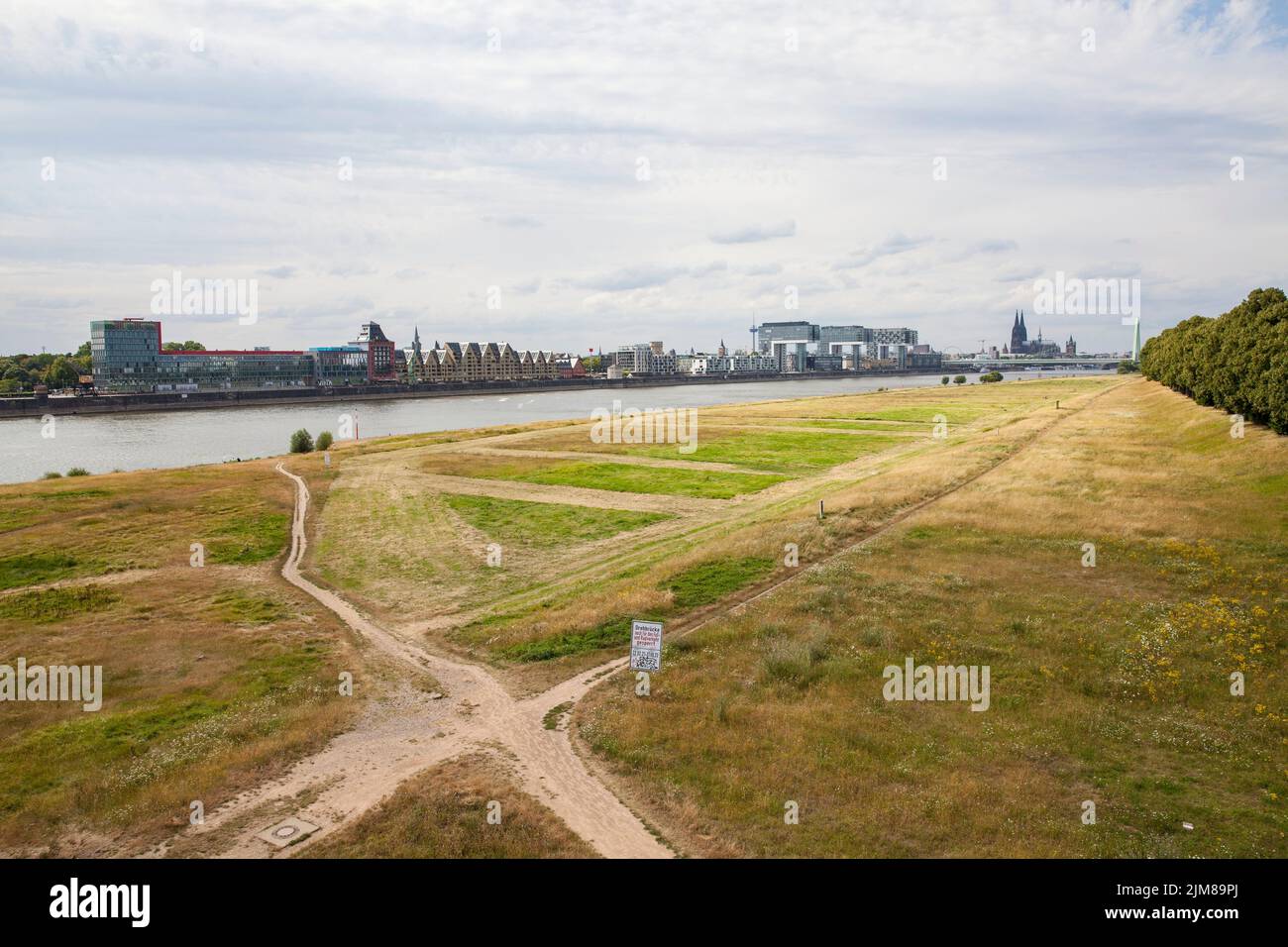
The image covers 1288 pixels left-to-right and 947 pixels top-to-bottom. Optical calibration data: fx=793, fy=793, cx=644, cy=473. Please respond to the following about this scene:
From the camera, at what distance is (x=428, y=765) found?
1638 centimetres

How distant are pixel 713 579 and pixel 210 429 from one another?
392 ft

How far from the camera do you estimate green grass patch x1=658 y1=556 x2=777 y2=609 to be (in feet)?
88.7

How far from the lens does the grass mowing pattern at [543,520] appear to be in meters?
39.4

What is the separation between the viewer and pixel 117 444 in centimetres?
10488

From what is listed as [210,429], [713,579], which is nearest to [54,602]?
[713,579]

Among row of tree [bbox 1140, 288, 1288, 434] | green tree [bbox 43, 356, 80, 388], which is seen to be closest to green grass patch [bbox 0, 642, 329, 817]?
row of tree [bbox 1140, 288, 1288, 434]

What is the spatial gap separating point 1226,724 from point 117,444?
120516 mm

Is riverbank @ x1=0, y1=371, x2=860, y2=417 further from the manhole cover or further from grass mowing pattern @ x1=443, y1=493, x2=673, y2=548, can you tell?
the manhole cover

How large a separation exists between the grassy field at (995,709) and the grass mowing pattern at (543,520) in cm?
1397

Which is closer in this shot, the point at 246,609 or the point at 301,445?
the point at 246,609

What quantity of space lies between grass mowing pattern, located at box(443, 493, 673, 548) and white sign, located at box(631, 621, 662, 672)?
19999 mm

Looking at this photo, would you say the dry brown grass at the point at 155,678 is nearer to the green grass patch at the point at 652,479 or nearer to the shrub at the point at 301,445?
the green grass patch at the point at 652,479

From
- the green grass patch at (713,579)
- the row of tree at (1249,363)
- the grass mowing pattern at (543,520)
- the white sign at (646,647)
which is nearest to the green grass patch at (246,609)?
the grass mowing pattern at (543,520)

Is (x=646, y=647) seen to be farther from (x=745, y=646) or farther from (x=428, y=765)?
(x=428, y=765)
